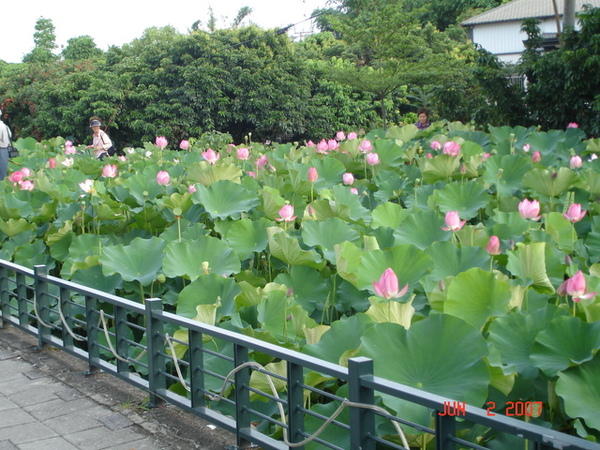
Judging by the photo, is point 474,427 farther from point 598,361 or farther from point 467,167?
point 467,167

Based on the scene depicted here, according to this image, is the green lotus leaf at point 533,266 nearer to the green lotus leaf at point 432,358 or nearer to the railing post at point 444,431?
the green lotus leaf at point 432,358

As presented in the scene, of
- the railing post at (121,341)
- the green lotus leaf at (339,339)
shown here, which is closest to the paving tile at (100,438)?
the railing post at (121,341)

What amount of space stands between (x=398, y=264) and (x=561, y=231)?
2.79ft

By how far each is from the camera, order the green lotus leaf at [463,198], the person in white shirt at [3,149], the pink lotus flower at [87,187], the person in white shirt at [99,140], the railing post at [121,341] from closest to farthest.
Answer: the railing post at [121,341] → the green lotus leaf at [463,198] → the pink lotus flower at [87,187] → the person in white shirt at [3,149] → the person in white shirt at [99,140]

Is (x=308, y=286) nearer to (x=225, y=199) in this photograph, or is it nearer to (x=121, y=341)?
(x=121, y=341)

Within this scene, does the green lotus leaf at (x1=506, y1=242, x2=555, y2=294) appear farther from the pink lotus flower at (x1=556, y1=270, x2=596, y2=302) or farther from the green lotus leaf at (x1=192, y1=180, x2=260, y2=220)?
the green lotus leaf at (x1=192, y1=180, x2=260, y2=220)

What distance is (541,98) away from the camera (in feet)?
26.0

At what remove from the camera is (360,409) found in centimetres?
169

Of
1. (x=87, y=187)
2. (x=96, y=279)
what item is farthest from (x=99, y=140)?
(x=96, y=279)

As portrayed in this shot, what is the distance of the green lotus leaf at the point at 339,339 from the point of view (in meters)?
1.97

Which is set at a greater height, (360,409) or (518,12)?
(518,12)

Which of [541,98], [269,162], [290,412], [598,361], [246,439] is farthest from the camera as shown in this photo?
[541,98]

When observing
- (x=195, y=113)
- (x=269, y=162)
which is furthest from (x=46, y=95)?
(x=269, y=162)

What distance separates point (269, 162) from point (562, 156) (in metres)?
2.03
